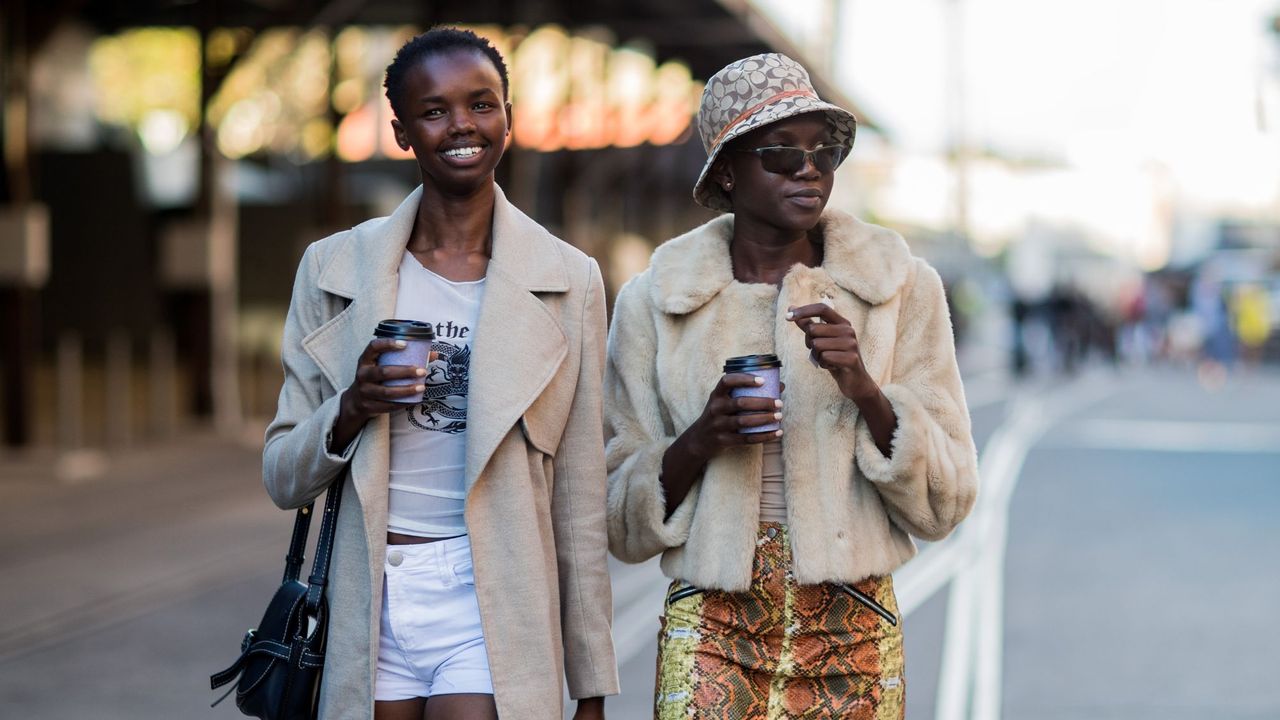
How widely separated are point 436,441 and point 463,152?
54 cm

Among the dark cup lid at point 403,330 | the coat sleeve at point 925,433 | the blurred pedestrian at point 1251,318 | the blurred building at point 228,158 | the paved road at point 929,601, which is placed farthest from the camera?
the blurred pedestrian at point 1251,318

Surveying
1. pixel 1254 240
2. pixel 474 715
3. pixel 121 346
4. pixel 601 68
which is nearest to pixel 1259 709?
pixel 474 715

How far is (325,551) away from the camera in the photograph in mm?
3117

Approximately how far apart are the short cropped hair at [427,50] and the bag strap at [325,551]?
728 millimetres

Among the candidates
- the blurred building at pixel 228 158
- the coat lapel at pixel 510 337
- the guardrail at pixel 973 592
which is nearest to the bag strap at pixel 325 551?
the coat lapel at pixel 510 337

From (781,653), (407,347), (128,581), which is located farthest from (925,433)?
(128,581)

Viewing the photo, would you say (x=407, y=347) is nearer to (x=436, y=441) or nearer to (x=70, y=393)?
(x=436, y=441)

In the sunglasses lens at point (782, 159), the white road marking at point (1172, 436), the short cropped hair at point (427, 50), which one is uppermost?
the short cropped hair at point (427, 50)

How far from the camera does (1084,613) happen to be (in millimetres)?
8547

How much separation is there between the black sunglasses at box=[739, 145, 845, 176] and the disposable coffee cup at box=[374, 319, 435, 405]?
84 centimetres

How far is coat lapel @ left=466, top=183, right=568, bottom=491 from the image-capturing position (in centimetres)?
305

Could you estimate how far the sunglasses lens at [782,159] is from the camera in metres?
3.27

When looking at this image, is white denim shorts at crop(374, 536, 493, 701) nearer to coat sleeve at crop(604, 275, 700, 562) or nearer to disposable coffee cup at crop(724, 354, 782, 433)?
coat sleeve at crop(604, 275, 700, 562)

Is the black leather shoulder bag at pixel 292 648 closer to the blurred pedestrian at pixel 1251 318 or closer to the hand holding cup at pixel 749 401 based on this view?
the hand holding cup at pixel 749 401
